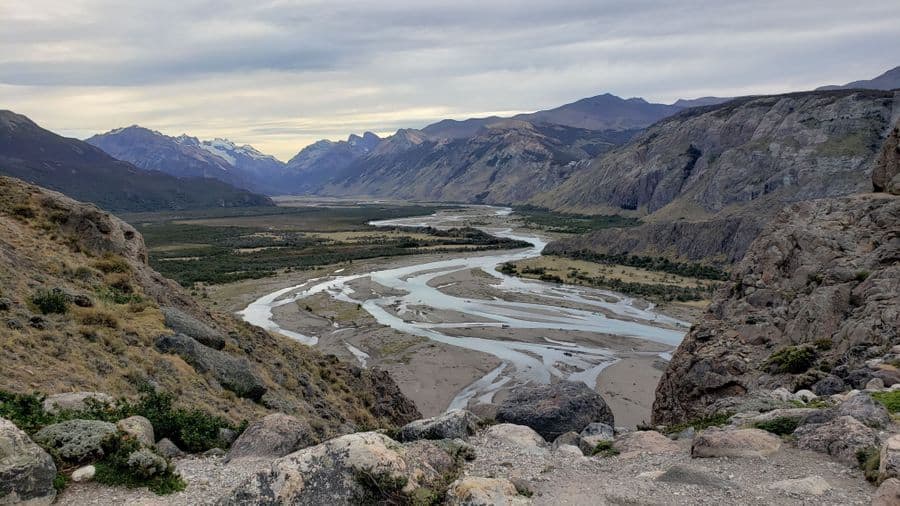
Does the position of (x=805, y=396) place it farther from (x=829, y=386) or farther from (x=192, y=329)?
(x=192, y=329)

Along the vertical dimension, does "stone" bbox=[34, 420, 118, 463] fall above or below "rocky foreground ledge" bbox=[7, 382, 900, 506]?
above

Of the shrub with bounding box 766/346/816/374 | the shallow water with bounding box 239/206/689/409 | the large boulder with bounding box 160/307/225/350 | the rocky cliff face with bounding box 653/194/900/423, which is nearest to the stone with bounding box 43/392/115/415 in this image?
the large boulder with bounding box 160/307/225/350

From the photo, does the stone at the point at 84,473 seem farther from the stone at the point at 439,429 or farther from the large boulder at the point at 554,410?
the large boulder at the point at 554,410

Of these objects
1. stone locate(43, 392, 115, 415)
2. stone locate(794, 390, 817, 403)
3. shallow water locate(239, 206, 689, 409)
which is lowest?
shallow water locate(239, 206, 689, 409)

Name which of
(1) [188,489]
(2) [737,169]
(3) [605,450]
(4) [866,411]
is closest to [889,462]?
(4) [866,411]

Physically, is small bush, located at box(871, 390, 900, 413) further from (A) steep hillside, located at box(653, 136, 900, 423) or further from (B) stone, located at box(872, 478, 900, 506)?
(B) stone, located at box(872, 478, 900, 506)

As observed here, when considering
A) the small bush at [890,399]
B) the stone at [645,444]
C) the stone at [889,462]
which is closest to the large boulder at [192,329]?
the stone at [645,444]
